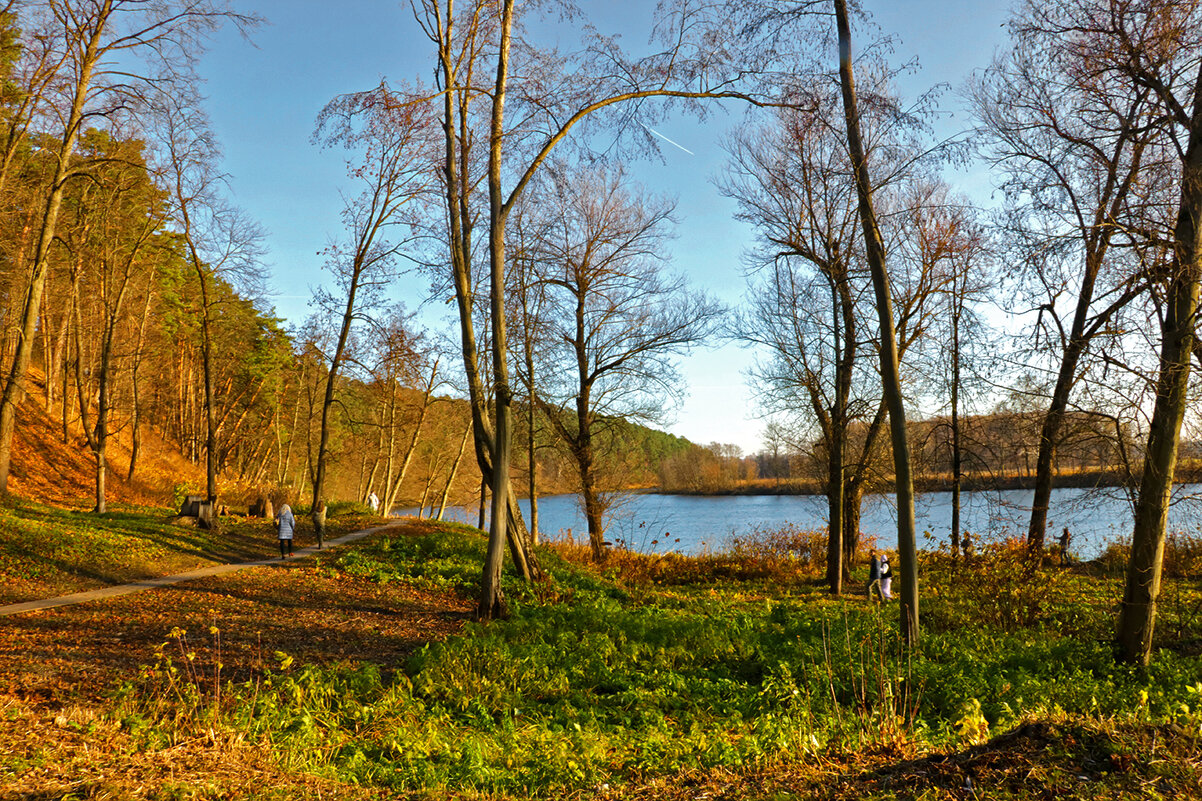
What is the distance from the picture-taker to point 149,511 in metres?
19.1

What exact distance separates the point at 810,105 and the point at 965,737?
780 centimetres

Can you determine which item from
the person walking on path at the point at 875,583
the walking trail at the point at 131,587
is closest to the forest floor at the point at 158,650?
the walking trail at the point at 131,587

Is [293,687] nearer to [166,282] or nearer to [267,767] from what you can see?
[267,767]

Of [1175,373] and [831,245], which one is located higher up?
[831,245]

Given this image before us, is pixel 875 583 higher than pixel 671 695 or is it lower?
lower

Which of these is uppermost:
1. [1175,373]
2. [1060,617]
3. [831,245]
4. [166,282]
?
[166,282]

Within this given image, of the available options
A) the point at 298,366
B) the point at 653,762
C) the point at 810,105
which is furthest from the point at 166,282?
the point at 653,762

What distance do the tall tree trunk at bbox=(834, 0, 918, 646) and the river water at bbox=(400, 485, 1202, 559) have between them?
6.80ft

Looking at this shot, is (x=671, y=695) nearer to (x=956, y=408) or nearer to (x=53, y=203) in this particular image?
(x=956, y=408)

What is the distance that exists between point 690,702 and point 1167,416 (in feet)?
18.4

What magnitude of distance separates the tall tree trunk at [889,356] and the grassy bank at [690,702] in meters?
0.59

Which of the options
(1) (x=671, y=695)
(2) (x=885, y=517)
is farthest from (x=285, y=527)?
(2) (x=885, y=517)

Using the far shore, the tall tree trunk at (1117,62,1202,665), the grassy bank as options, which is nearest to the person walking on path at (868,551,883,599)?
the far shore

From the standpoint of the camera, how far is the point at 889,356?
26.7 ft
